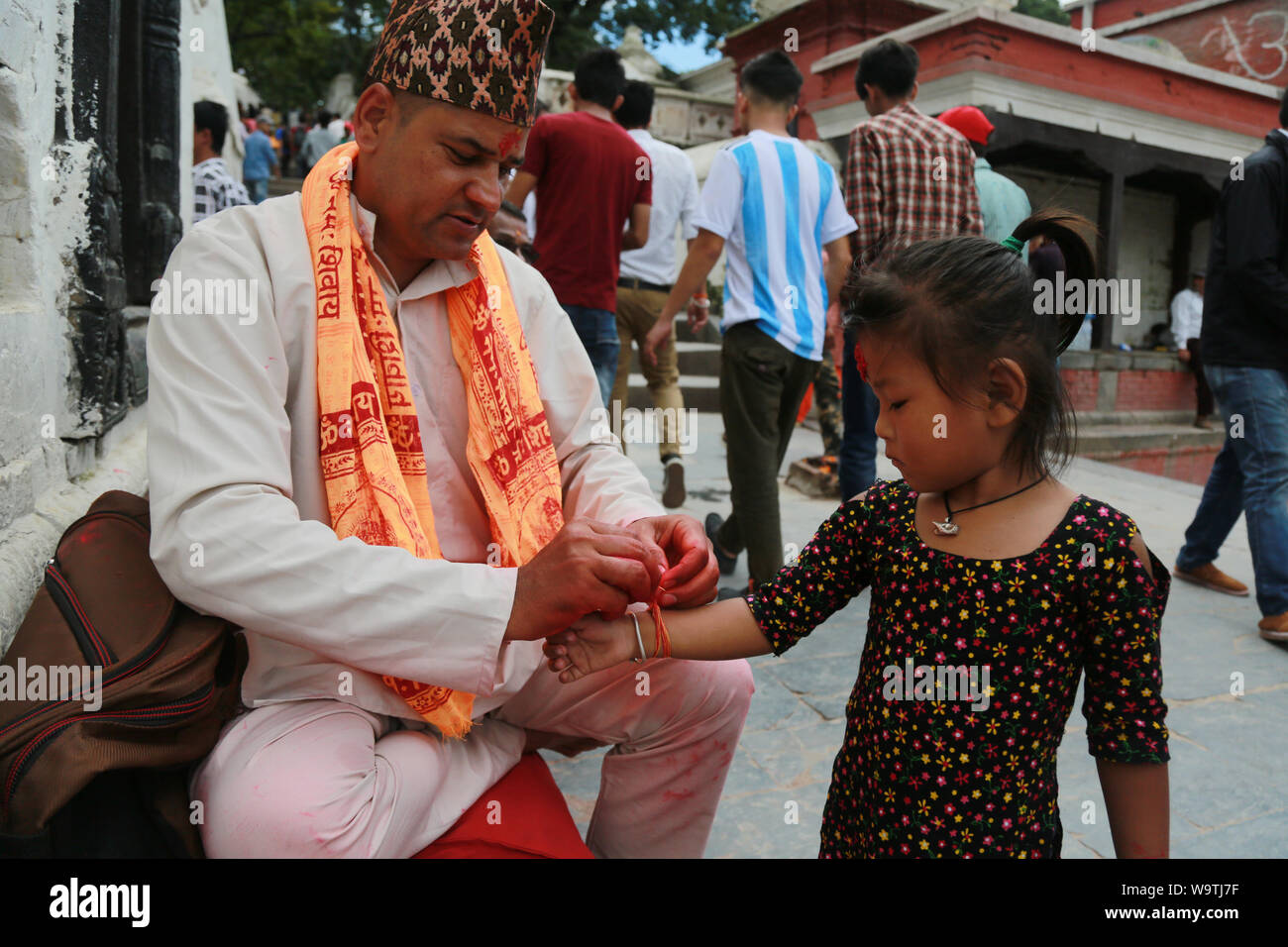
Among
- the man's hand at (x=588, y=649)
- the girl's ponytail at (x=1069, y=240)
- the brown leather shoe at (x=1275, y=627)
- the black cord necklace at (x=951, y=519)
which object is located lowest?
the brown leather shoe at (x=1275, y=627)

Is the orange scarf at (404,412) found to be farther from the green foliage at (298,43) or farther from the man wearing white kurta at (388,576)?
the green foliage at (298,43)

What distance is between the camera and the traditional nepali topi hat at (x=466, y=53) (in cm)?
173

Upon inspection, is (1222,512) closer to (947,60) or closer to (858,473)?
(858,473)

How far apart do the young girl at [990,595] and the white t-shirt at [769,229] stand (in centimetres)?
220

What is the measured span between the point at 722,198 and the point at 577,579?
8.59ft

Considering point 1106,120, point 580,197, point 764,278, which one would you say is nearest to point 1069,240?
point 764,278

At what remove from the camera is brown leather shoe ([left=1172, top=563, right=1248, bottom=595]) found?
14.5 ft

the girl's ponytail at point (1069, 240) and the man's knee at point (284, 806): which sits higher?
the girl's ponytail at point (1069, 240)

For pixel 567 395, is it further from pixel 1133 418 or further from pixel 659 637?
pixel 1133 418

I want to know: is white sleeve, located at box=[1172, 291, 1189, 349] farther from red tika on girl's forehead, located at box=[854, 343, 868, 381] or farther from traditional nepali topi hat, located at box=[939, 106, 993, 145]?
red tika on girl's forehead, located at box=[854, 343, 868, 381]

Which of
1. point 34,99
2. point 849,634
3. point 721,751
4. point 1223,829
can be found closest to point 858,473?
point 849,634

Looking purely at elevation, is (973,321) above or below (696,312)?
below

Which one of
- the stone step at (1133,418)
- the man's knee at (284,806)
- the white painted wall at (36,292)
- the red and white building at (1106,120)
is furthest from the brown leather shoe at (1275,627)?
the stone step at (1133,418)

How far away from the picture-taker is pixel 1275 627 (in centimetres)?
379
